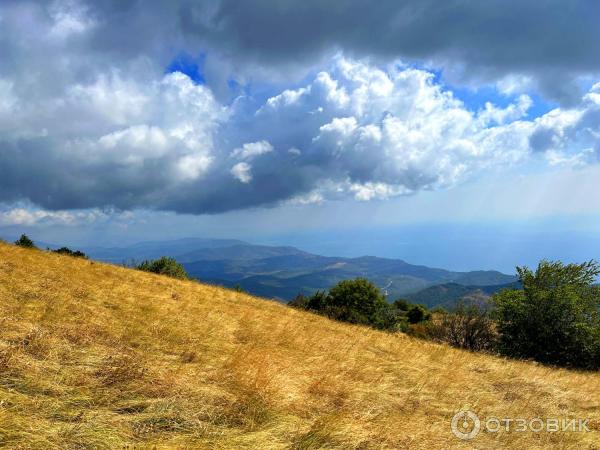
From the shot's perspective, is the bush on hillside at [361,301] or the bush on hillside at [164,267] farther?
the bush on hillside at [361,301]

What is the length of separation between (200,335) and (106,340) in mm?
2755

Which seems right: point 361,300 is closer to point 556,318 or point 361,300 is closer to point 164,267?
point 556,318

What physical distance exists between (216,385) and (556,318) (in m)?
30.8

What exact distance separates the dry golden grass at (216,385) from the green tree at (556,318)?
18.4 m

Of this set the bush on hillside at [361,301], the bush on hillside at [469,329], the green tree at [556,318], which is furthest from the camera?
the bush on hillside at [361,301]

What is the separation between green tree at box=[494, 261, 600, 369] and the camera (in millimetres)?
27531

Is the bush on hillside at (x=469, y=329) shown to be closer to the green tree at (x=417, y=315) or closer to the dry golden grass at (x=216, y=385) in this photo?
the dry golden grass at (x=216, y=385)

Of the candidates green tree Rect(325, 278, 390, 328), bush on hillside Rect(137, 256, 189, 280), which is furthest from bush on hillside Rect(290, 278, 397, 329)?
bush on hillside Rect(137, 256, 189, 280)

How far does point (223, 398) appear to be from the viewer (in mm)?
6496

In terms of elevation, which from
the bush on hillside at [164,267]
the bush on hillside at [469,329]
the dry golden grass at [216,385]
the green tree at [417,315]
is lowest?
the green tree at [417,315]

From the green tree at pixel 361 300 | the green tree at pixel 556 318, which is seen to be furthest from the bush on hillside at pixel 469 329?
the green tree at pixel 361 300

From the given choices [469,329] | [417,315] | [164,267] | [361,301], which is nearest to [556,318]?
[469,329]

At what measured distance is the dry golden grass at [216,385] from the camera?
5.12 metres

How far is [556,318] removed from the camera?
28438 mm
